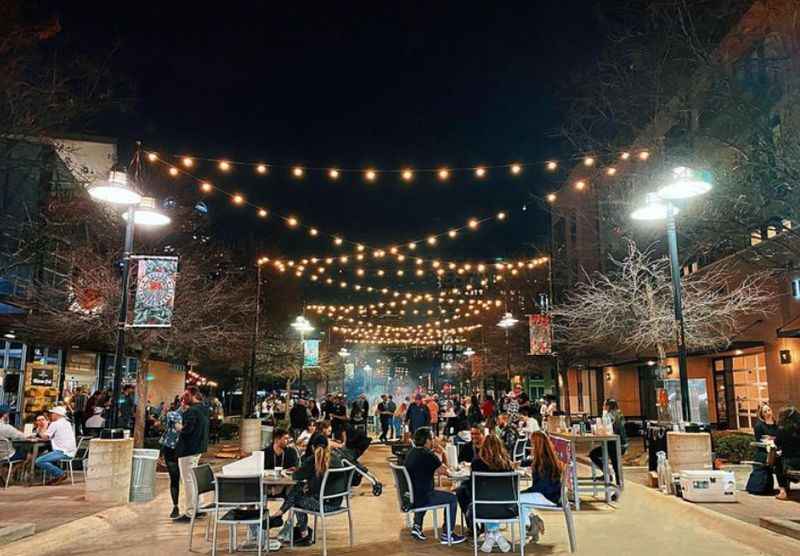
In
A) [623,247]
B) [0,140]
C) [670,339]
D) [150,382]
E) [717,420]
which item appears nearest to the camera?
[0,140]

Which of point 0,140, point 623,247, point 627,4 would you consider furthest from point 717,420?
point 0,140

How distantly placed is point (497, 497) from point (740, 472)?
9.13 meters

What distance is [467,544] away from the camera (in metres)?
7.91

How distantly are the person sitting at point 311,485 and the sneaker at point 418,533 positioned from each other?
1.02 m

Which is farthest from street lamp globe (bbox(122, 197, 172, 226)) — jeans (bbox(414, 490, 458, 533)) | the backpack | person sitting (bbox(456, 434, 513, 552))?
the backpack

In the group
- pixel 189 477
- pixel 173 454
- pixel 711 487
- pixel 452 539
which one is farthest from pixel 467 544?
pixel 173 454

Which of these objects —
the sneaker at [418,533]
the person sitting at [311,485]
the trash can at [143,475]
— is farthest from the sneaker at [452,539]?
the trash can at [143,475]

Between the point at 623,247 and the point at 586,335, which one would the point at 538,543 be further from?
the point at 623,247

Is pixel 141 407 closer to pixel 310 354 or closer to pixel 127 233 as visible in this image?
pixel 127 233

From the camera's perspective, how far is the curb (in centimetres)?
743

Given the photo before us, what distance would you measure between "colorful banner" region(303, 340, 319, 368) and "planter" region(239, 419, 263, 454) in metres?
6.65

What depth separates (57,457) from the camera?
12.1 m

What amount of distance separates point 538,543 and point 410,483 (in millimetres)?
1701

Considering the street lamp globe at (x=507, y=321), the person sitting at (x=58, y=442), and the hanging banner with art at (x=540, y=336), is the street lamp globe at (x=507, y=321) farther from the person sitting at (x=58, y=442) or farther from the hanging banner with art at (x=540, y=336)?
the person sitting at (x=58, y=442)
